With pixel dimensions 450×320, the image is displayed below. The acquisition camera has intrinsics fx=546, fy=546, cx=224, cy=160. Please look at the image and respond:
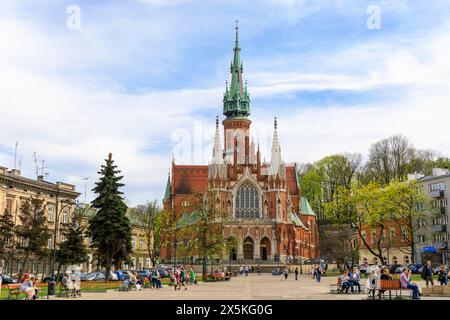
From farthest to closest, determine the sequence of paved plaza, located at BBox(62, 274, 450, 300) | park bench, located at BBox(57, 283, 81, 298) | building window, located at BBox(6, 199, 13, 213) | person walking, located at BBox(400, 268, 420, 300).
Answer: building window, located at BBox(6, 199, 13, 213), park bench, located at BBox(57, 283, 81, 298), paved plaza, located at BBox(62, 274, 450, 300), person walking, located at BBox(400, 268, 420, 300)

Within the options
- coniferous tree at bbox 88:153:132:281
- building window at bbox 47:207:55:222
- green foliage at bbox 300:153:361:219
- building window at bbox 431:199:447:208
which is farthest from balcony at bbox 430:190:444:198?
building window at bbox 47:207:55:222

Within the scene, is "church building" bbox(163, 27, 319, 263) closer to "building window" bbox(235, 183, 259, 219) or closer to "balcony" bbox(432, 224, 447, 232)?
"building window" bbox(235, 183, 259, 219)

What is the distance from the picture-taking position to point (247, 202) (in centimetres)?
9525

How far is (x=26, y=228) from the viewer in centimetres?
5100

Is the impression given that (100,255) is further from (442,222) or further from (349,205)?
(442,222)

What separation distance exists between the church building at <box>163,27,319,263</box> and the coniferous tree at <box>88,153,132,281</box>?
117 feet

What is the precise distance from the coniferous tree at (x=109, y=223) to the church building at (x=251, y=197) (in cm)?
3567

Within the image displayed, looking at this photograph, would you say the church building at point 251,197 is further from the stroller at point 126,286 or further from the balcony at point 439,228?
the stroller at point 126,286

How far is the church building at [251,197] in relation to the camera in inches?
3617

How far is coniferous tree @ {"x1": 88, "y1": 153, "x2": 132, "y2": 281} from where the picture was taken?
47125mm

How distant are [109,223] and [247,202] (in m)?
50.4

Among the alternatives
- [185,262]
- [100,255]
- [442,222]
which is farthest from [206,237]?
[442,222]

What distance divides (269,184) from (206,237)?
37.1 meters

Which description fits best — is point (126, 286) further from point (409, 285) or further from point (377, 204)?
point (377, 204)
